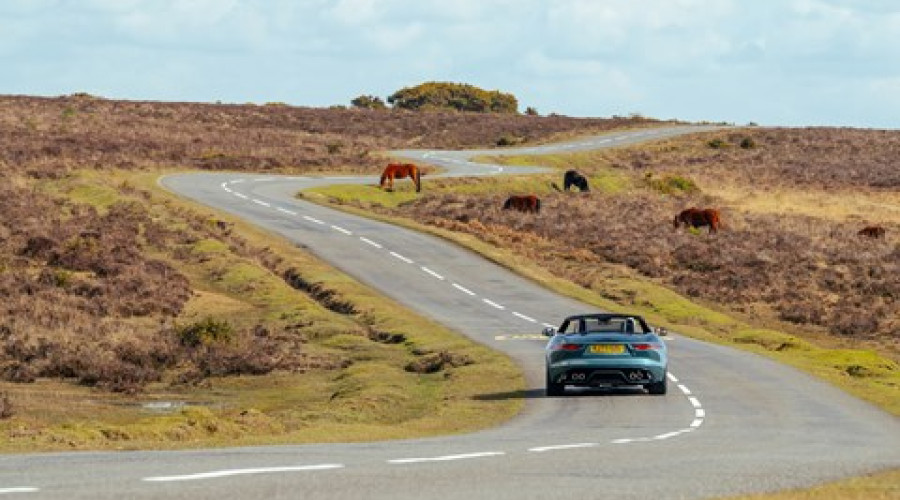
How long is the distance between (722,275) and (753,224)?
58.5 ft

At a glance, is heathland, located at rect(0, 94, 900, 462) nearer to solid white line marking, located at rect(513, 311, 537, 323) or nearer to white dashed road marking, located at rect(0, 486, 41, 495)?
solid white line marking, located at rect(513, 311, 537, 323)

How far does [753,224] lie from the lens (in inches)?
3135

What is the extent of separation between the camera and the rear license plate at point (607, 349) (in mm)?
29834

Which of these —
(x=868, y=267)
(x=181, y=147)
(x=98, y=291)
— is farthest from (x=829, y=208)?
(x=98, y=291)

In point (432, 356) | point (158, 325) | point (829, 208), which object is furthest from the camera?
point (829, 208)

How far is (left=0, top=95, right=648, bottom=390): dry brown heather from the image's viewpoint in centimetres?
4016

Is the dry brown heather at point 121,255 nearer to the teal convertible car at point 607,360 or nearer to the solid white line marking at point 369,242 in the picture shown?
the solid white line marking at point 369,242

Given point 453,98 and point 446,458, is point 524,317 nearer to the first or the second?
point 446,458

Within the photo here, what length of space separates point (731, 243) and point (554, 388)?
4067cm

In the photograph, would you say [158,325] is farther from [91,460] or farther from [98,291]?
[91,460]

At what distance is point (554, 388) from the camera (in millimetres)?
30531

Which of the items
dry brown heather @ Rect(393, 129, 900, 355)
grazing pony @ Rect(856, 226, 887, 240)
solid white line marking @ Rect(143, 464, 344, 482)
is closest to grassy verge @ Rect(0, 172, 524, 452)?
solid white line marking @ Rect(143, 464, 344, 482)

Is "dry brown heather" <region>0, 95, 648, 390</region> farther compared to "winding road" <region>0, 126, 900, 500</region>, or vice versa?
"dry brown heather" <region>0, 95, 648, 390</region>

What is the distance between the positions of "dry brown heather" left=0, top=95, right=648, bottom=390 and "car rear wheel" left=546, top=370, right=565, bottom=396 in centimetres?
1046
